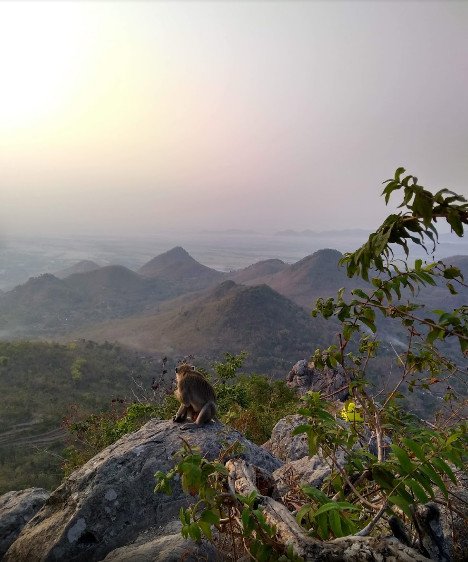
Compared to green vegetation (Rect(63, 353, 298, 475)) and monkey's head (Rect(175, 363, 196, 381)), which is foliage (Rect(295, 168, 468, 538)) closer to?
monkey's head (Rect(175, 363, 196, 381))

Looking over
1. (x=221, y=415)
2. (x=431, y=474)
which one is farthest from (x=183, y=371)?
(x=431, y=474)

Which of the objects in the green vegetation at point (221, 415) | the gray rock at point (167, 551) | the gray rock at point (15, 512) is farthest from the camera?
the green vegetation at point (221, 415)

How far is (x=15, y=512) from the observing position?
6965 mm

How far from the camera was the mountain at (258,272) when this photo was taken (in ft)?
536

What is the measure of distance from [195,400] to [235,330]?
237 ft

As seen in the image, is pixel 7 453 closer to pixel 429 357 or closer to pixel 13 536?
pixel 13 536

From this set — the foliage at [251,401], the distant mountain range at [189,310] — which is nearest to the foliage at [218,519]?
the foliage at [251,401]

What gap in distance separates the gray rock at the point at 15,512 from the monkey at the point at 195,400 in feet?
11.2

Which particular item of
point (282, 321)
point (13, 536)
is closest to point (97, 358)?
point (282, 321)

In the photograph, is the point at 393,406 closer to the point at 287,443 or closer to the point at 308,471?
the point at 308,471

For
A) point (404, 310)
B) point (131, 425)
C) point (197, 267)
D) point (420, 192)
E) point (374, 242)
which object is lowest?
point (197, 267)

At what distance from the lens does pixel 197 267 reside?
186 metres

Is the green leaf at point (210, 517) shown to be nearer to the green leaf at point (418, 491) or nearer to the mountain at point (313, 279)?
the green leaf at point (418, 491)

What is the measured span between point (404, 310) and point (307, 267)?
132m
